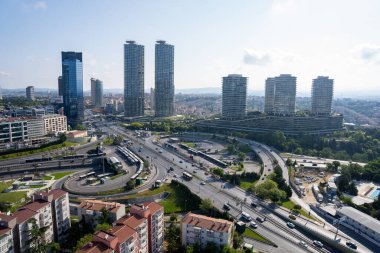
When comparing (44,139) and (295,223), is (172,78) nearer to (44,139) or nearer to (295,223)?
(44,139)

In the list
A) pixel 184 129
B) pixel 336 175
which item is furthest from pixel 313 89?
pixel 336 175

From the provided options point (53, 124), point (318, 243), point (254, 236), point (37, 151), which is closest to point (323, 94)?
point (318, 243)

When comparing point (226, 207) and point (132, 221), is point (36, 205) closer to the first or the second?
point (132, 221)

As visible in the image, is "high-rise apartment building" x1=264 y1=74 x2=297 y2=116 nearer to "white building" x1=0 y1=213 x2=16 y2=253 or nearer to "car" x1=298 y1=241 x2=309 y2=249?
"car" x1=298 y1=241 x2=309 y2=249

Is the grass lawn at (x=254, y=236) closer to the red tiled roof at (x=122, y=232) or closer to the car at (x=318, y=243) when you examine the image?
the car at (x=318, y=243)

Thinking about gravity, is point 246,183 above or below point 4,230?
below

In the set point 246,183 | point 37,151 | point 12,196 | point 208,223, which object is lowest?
point 12,196

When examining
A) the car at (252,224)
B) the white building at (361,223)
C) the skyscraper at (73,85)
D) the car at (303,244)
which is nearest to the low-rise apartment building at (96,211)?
the car at (252,224)
